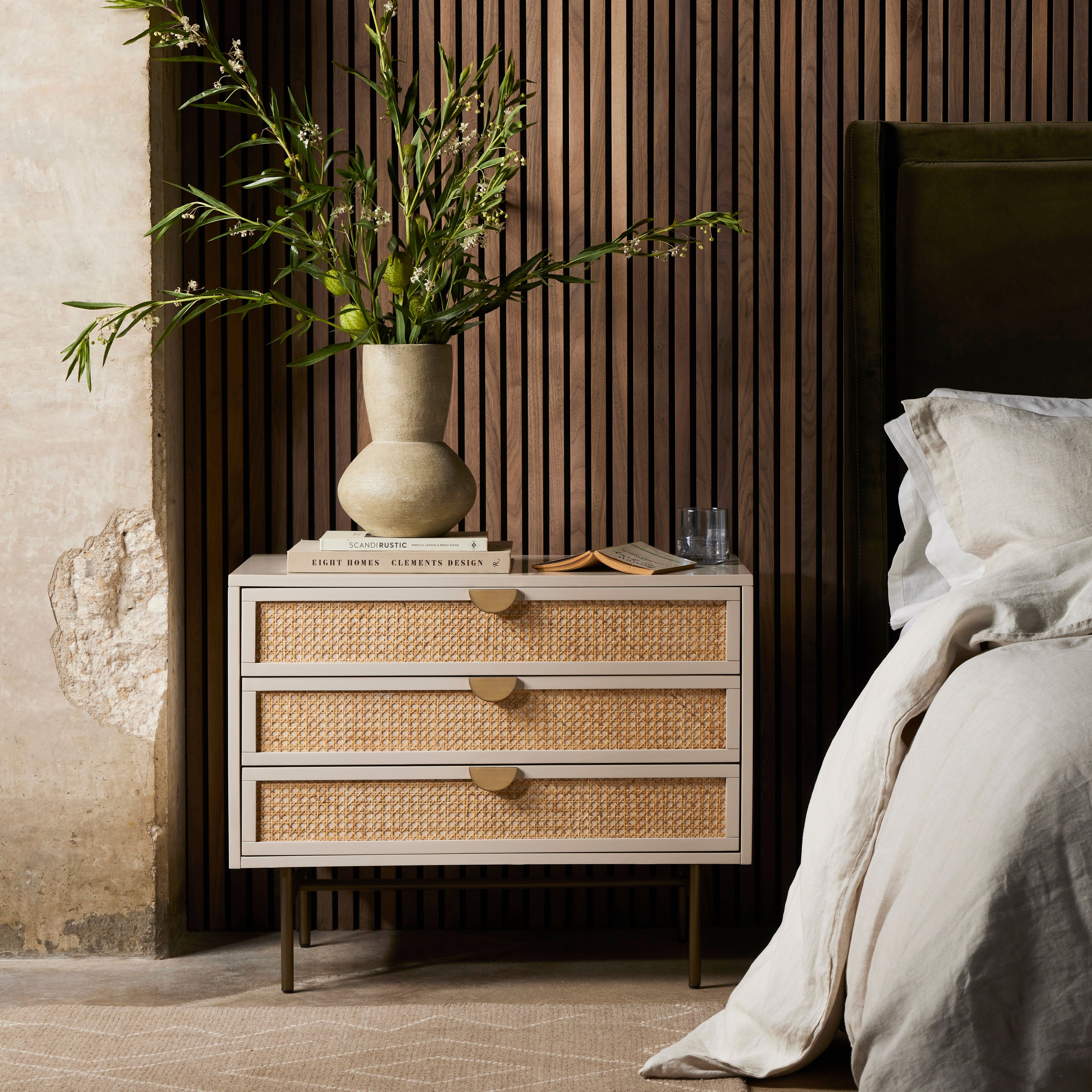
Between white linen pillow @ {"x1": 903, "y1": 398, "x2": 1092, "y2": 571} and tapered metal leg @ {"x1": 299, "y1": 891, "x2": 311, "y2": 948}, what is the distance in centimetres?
147

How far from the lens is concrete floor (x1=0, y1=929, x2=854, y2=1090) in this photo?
2076 mm

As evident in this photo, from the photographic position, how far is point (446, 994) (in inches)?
82.4

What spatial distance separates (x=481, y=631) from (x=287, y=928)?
0.67 m

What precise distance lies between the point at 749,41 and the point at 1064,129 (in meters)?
0.68

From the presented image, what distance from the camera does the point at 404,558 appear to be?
78.2 inches

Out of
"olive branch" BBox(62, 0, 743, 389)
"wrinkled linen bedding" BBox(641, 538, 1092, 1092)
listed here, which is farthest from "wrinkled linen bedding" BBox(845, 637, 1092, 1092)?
"olive branch" BBox(62, 0, 743, 389)

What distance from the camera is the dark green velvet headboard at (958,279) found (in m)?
2.29

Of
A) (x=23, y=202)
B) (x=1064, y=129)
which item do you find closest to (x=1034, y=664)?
(x=1064, y=129)

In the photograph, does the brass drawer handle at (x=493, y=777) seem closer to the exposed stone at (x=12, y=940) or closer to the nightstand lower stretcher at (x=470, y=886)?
the nightstand lower stretcher at (x=470, y=886)

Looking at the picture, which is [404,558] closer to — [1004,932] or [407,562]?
[407,562]

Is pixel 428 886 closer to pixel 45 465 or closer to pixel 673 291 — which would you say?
pixel 45 465

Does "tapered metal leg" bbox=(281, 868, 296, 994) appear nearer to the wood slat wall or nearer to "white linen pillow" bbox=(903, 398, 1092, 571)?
the wood slat wall

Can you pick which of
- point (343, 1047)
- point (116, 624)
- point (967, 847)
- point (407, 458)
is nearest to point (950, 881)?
point (967, 847)

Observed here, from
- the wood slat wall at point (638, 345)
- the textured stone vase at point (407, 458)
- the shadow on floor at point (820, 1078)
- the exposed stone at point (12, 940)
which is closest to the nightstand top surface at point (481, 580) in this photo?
the textured stone vase at point (407, 458)
